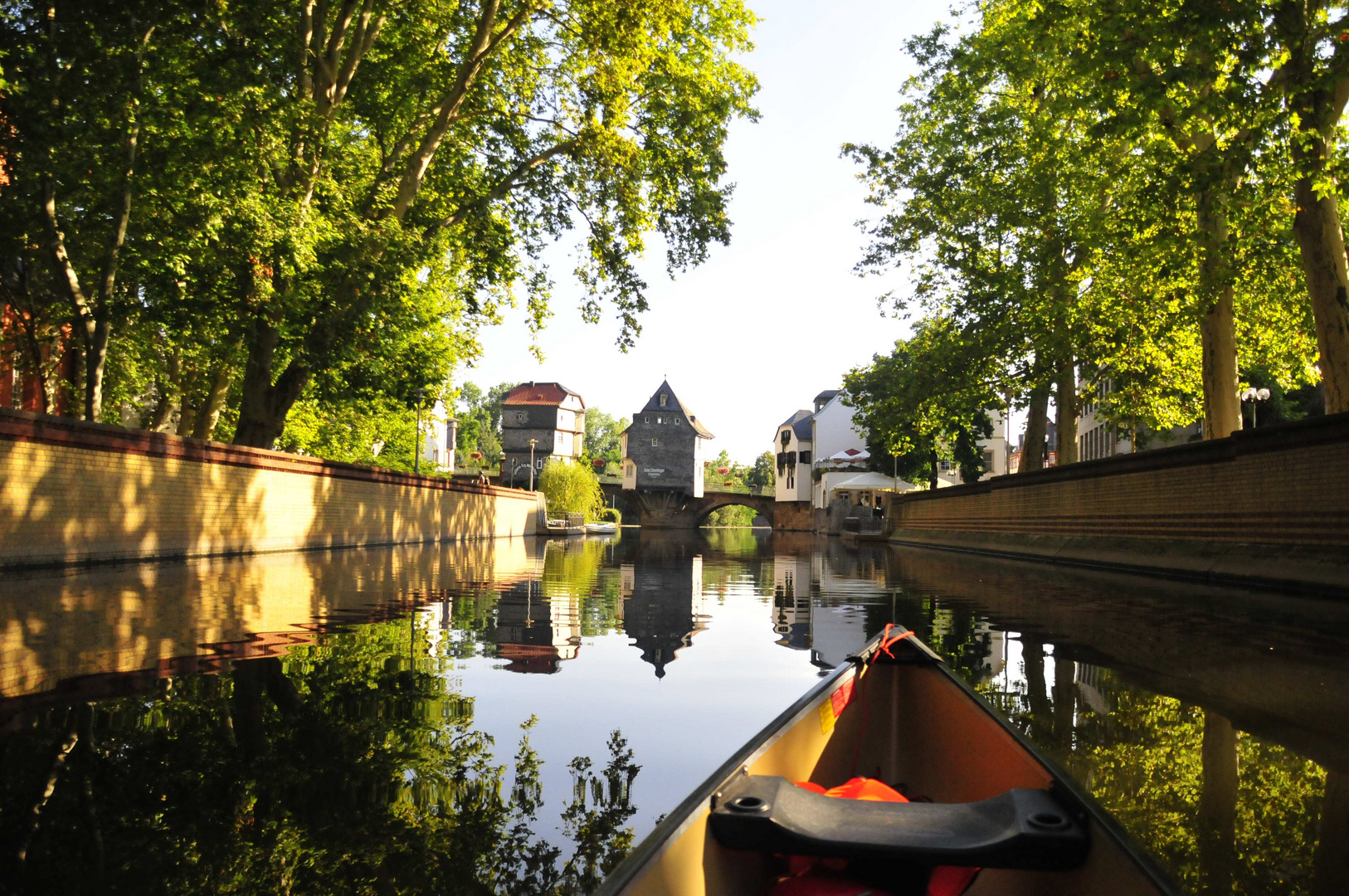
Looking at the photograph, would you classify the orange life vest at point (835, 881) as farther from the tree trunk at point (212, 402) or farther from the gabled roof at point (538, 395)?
the gabled roof at point (538, 395)

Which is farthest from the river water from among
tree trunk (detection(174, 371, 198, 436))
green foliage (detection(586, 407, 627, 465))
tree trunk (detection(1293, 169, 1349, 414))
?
green foliage (detection(586, 407, 627, 465))

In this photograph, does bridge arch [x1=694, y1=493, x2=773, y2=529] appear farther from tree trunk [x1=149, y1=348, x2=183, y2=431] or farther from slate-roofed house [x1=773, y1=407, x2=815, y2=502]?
tree trunk [x1=149, y1=348, x2=183, y2=431]

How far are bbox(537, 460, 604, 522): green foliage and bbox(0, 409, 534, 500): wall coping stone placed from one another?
32.6 m

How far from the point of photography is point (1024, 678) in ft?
22.6

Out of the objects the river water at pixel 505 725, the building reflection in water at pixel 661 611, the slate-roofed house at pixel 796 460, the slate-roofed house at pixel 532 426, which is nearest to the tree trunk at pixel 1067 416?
the building reflection in water at pixel 661 611

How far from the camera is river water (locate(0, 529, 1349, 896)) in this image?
10.3 feet

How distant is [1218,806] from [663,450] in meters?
96.6

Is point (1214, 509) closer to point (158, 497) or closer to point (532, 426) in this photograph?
point (158, 497)

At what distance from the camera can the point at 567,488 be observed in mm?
60562

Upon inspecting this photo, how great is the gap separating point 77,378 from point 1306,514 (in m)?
20.5

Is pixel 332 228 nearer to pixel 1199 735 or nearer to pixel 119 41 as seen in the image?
pixel 119 41

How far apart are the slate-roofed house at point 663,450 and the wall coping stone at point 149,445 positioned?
72452mm

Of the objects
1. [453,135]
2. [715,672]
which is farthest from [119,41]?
[715,672]

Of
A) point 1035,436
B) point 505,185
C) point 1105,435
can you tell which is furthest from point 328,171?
point 1105,435
